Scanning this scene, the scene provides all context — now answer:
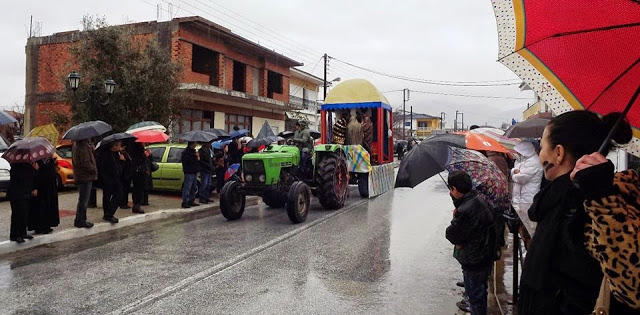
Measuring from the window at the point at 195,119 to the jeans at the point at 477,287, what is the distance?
778 inches

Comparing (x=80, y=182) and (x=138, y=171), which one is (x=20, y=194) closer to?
(x=80, y=182)

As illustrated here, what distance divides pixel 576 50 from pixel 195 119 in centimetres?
2220

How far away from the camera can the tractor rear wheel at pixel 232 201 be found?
9.27 metres

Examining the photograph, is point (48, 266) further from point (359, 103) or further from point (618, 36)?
point (359, 103)

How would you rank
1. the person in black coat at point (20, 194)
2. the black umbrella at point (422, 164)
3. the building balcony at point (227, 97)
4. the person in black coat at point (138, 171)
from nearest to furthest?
the black umbrella at point (422, 164)
the person in black coat at point (20, 194)
the person in black coat at point (138, 171)
the building balcony at point (227, 97)

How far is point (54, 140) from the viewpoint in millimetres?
8977

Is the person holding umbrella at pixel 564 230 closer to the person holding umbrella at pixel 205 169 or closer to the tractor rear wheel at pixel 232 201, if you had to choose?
the tractor rear wheel at pixel 232 201

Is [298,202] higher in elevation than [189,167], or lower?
lower

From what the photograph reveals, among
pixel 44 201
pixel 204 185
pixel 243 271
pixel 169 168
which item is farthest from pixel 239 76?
pixel 243 271

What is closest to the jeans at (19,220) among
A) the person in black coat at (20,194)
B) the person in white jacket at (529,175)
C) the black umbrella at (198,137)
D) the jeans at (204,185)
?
the person in black coat at (20,194)

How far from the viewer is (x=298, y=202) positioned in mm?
8969

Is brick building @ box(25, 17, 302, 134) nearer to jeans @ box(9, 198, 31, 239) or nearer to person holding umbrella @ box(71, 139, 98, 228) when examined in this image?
person holding umbrella @ box(71, 139, 98, 228)

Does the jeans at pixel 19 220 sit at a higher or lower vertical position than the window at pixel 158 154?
lower

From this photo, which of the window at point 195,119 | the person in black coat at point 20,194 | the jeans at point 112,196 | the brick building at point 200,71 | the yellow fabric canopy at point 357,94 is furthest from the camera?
the window at point 195,119
